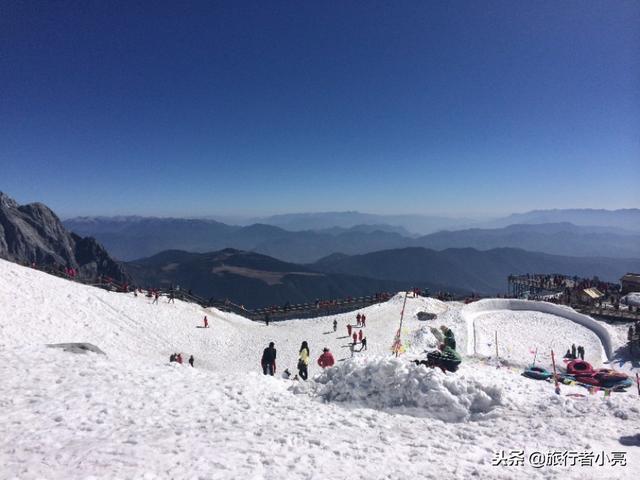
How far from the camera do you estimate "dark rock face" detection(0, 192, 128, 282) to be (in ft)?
393

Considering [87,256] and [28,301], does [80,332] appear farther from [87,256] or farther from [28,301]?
[87,256]

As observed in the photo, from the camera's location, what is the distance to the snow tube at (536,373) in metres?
18.9

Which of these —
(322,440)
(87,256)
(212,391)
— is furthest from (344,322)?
(87,256)

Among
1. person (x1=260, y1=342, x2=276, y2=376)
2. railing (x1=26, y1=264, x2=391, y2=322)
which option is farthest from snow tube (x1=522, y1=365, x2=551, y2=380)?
railing (x1=26, y1=264, x2=391, y2=322)

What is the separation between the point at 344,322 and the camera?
103 ft

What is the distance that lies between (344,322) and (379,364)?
20.5m

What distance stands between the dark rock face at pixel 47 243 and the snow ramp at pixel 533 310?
398 feet

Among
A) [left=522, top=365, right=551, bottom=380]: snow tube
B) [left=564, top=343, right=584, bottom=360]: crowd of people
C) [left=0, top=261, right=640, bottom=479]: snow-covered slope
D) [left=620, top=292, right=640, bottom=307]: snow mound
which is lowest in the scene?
[left=564, top=343, right=584, bottom=360]: crowd of people

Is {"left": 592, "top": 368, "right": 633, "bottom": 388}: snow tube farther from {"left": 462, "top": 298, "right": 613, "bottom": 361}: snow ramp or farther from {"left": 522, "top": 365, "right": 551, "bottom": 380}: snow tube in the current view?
{"left": 462, "top": 298, "right": 613, "bottom": 361}: snow ramp

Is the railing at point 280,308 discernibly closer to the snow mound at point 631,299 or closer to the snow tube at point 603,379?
the snow tube at point 603,379

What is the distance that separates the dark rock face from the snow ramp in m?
121

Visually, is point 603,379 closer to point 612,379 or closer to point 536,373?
point 612,379

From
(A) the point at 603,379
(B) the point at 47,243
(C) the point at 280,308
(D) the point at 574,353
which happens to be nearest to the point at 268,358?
(A) the point at 603,379

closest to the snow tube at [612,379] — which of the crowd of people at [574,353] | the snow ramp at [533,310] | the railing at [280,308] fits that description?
the crowd of people at [574,353]
